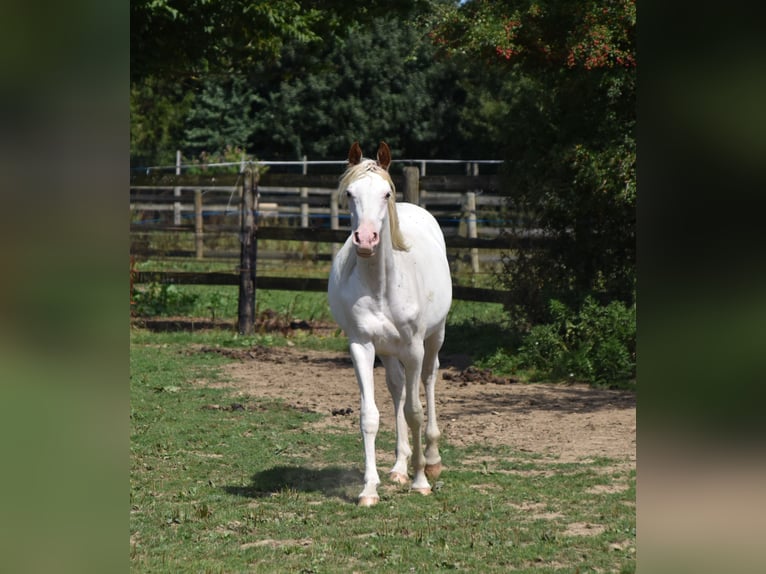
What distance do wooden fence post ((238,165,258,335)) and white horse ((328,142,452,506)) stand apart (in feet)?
21.9

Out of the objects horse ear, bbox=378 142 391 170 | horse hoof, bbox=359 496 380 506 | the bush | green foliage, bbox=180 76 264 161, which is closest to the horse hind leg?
horse hoof, bbox=359 496 380 506

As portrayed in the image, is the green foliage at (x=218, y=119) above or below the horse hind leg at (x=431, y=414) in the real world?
above

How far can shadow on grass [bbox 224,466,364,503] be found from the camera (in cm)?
556

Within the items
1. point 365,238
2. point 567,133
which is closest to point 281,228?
point 567,133

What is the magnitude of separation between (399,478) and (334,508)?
0.75 metres

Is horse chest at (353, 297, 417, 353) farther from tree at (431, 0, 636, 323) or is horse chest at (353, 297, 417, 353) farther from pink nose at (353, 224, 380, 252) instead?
tree at (431, 0, 636, 323)

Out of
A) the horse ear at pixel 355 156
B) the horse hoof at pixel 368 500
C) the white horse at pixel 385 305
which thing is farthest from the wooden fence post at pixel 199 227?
the horse hoof at pixel 368 500

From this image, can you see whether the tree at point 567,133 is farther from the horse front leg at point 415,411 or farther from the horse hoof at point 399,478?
the horse hoof at point 399,478

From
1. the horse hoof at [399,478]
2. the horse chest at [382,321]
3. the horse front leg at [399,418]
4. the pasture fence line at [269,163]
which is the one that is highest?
the pasture fence line at [269,163]

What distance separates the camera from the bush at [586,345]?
9359mm

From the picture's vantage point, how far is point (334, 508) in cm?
521

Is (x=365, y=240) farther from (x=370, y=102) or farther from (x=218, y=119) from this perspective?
A: (x=218, y=119)
